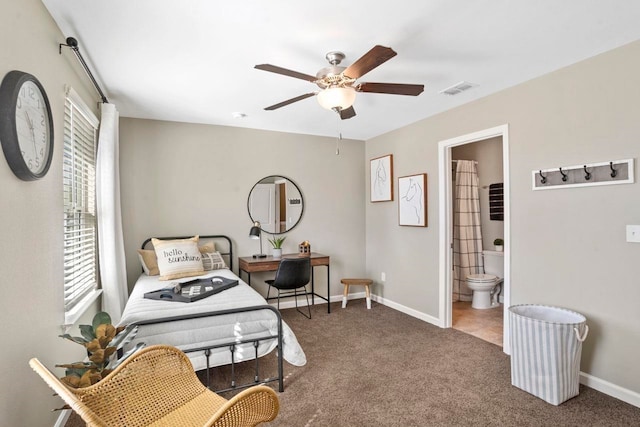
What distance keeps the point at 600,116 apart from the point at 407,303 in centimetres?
284

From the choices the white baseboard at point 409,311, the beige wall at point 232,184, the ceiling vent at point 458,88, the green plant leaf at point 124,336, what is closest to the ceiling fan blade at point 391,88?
the ceiling vent at point 458,88

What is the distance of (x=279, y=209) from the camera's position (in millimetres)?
4805

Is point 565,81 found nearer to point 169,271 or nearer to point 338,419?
point 338,419

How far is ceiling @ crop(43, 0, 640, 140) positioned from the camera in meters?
1.99

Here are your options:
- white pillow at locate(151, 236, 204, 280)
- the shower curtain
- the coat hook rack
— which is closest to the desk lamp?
white pillow at locate(151, 236, 204, 280)

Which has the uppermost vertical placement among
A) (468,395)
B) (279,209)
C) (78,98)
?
(78,98)

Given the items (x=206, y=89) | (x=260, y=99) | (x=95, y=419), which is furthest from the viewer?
(x=260, y=99)

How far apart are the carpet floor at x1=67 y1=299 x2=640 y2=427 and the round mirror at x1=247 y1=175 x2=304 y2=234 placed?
5.00 ft

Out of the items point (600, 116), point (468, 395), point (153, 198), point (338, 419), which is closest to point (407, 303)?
point (468, 395)

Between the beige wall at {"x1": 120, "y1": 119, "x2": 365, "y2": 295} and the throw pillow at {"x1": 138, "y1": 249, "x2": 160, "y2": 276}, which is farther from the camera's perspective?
the beige wall at {"x1": 120, "y1": 119, "x2": 365, "y2": 295}

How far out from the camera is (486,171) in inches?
204

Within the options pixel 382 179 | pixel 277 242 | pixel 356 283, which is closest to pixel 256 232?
pixel 277 242

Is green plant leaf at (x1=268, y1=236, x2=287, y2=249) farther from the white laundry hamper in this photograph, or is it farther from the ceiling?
the white laundry hamper

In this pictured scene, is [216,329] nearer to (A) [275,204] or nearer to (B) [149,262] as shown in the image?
(B) [149,262]
